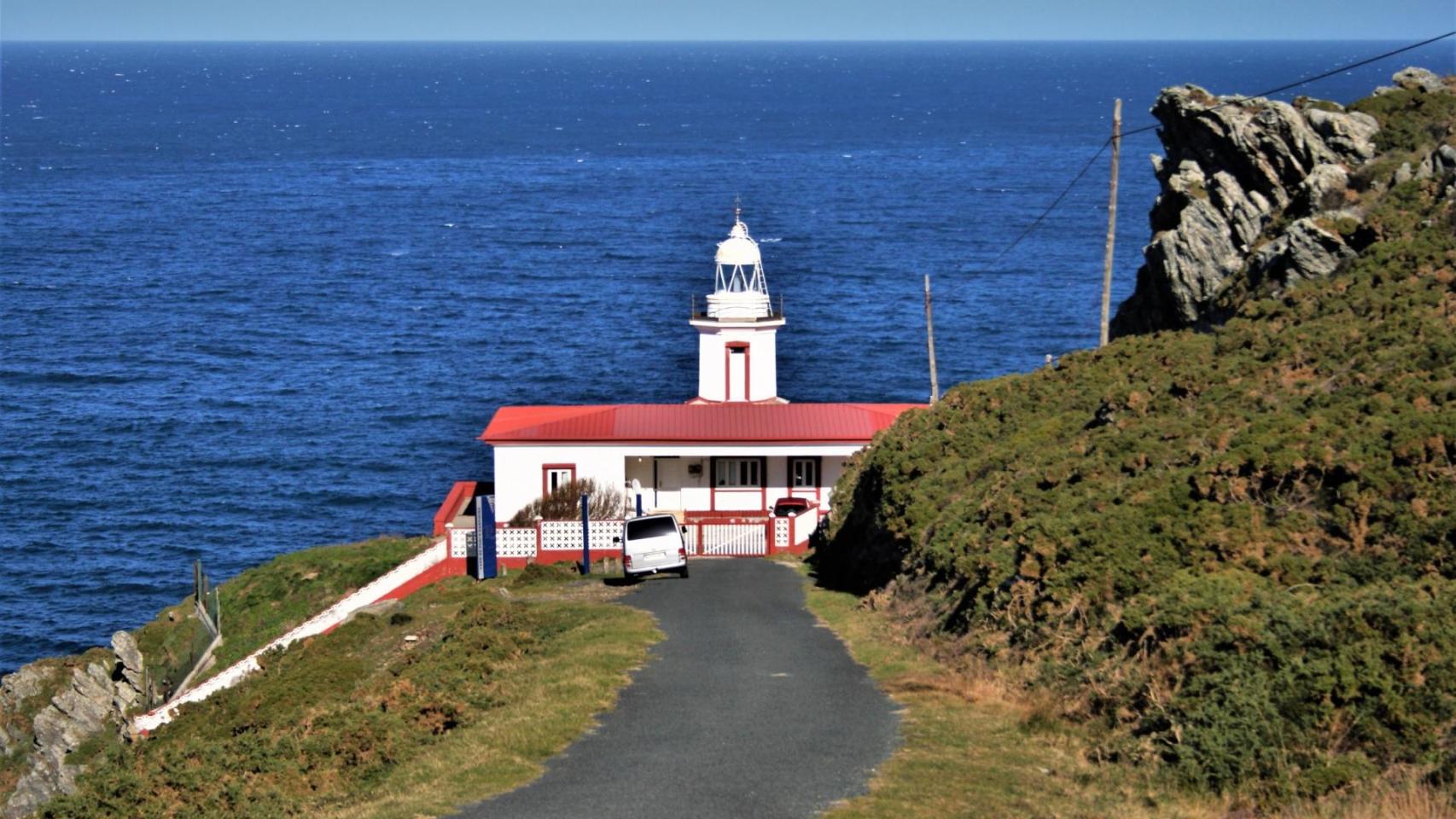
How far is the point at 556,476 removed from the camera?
42.5 m

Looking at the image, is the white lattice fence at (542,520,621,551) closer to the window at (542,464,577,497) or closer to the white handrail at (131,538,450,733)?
the white handrail at (131,538,450,733)

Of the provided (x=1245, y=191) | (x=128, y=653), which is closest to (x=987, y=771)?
(x=1245, y=191)

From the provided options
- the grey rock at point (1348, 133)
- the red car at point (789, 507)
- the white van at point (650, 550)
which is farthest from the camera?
the red car at point (789, 507)

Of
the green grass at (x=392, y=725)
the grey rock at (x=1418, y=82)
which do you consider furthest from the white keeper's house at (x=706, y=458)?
the grey rock at (x=1418, y=82)

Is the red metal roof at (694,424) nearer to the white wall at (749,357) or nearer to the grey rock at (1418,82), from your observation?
the white wall at (749,357)

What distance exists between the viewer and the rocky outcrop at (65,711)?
31.0m

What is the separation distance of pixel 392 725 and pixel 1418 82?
27.6 meters

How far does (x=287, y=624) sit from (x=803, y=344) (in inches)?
1938

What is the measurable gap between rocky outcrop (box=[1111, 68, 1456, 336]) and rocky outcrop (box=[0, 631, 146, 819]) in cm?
2279

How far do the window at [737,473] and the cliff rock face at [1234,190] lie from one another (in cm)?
1036

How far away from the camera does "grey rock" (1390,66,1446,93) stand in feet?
120

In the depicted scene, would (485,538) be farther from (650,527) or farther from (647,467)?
(647,467)

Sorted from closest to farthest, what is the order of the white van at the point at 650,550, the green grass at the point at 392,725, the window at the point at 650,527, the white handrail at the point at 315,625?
the green grass at the point at 392,725 → the white handrail at the point at 315,625 → the white van at the point at 650,550 → the window at the point at 650,527

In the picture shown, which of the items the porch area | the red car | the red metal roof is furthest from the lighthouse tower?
the porch area
